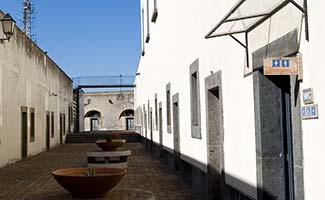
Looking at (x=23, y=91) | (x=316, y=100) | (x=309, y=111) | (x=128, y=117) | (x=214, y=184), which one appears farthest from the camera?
(x=128, y=117)

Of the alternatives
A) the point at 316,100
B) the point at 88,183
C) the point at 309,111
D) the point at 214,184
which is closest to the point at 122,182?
the point at 214,184

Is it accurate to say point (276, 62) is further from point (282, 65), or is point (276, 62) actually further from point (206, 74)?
point (206, 74)

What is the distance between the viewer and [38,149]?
21125 millimetres

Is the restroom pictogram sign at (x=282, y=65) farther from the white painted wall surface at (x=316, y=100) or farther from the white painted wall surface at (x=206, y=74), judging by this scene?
the white painted wall surface at (x=206, y=74)

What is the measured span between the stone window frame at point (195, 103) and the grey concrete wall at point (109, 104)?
35686 millimetres

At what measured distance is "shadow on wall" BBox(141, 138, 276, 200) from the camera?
555cm

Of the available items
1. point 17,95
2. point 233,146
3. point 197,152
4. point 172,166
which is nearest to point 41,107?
point 17,95

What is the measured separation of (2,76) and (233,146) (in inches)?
403

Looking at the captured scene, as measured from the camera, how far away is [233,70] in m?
6.17

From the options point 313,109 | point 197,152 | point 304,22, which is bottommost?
point 197,152

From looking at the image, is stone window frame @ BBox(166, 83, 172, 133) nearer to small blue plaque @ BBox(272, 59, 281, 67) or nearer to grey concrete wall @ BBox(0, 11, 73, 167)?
grey concrete wall @ BBox(0, 11, 73, 167)

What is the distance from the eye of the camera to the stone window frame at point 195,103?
871 centimetres

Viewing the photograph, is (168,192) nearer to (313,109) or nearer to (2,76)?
(313,109)

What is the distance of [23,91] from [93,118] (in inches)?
1183
